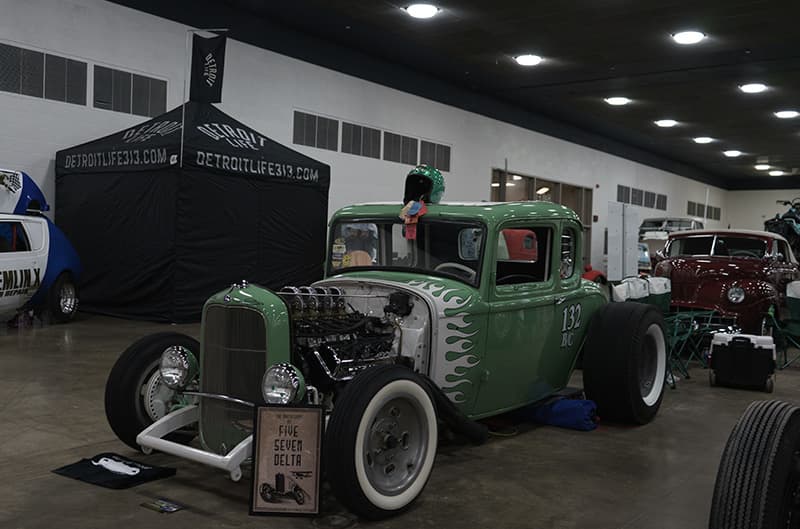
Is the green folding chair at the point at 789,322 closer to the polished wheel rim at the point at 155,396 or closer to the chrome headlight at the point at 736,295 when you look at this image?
the chrome headlight at the point at 736,295

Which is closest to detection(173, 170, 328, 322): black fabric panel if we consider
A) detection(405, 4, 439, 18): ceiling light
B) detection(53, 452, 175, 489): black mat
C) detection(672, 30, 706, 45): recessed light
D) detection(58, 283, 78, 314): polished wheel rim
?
detection(58, 283, 78, 314): polished wheel rim

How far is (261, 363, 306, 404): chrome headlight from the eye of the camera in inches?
139

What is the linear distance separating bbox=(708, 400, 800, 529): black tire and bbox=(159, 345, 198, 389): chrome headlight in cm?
273

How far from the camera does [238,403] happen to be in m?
3.79

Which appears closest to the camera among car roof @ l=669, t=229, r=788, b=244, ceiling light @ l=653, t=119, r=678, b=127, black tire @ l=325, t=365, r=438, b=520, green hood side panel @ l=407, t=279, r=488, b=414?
black tire @ l=325, t=365, r=438, b=520

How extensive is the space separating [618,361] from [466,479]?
5.65ft

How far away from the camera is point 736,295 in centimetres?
910

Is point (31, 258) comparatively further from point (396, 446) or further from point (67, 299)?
point (396, 446)

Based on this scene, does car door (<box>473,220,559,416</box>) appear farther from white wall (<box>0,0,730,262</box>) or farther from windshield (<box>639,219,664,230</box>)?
windshield (<box>639,219,664,230</box>)

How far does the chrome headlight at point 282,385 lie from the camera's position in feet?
11.6

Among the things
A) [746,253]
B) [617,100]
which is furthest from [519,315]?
[617,100]

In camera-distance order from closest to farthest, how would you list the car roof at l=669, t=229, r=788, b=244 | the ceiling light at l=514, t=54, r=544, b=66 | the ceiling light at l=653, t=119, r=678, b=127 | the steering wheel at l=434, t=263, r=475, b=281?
1. the steering wheel at l=434, t=263, r=475, b=281
2. the car roof at l=669, t=229, r=788, b=244
3. the ceiling light at l=514, t=54, r=544, b=66
4. the ceiling light at l=653, t=119, r=678, b=127

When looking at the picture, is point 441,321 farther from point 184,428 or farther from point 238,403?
point 184,428

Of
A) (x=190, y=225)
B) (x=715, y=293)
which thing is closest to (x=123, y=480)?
(x=190, y=225)
